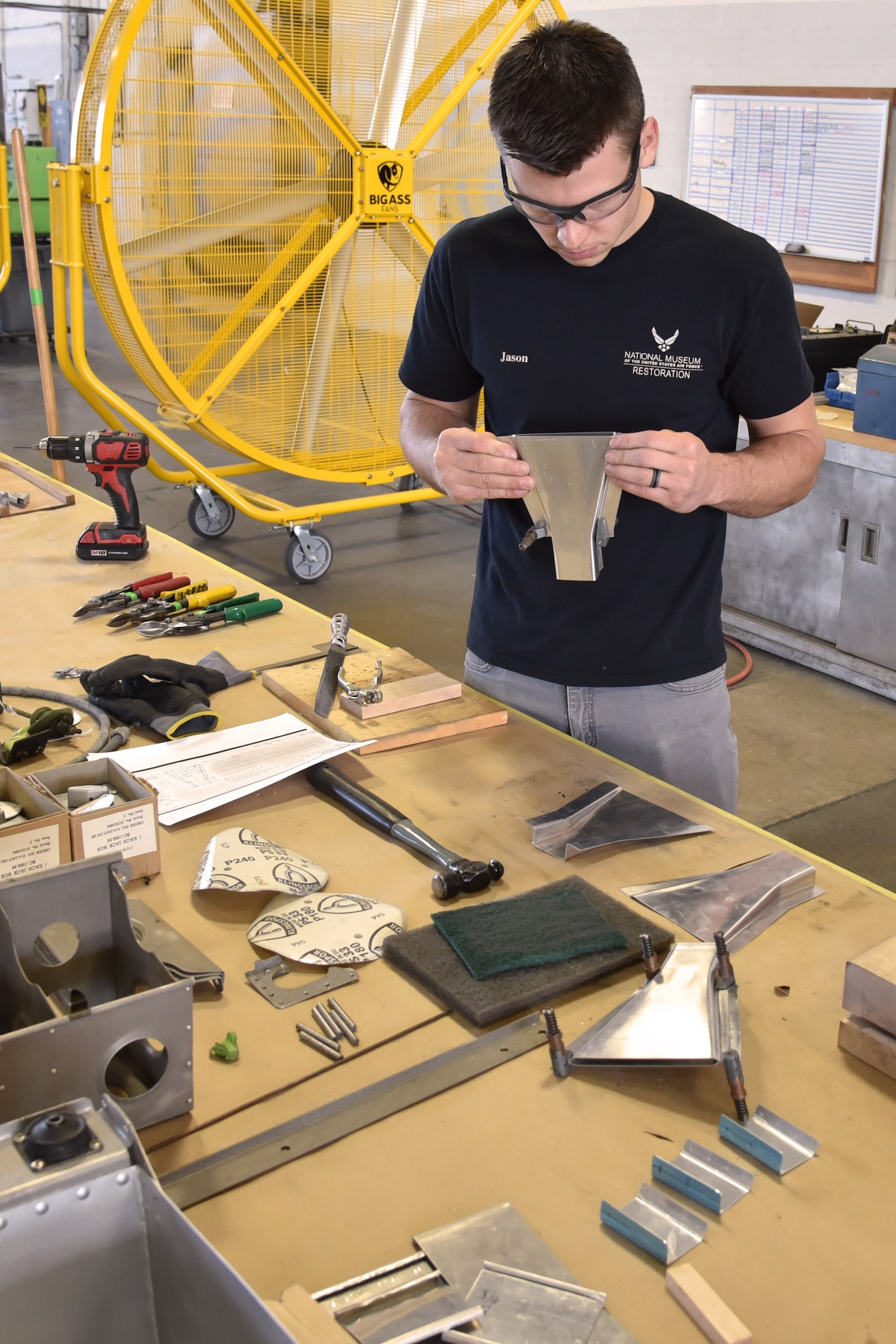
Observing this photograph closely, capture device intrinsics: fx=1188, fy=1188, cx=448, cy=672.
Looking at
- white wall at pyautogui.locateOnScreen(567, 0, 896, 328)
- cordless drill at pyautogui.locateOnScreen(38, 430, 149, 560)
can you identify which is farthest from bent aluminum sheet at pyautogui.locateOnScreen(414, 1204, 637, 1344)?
white wall at pyautogui.locateOnScreen(567, 0, 896, 328)

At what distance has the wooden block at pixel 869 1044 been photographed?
96 cm

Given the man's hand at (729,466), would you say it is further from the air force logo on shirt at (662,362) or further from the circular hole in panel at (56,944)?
the circular hole in panel at (56,944)

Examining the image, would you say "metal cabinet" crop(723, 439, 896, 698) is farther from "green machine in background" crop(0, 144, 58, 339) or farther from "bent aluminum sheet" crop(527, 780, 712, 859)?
"green machine in background" crop(0, 144, 58, 339)

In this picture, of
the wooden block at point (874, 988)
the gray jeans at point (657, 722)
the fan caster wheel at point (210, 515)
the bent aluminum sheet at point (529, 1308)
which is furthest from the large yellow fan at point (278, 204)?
the bent aluminum sheet at point (529, 1308)

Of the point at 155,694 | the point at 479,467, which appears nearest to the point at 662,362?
the point at 479,467

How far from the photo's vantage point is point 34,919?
969mm

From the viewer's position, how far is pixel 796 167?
545 cm

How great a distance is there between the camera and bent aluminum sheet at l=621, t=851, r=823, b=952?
45.1 inches

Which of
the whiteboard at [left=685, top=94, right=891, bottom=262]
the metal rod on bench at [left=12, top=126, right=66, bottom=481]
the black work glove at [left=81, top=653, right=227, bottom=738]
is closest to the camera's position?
the black work glove at [left=81, top=653, right=227, bottom=738]

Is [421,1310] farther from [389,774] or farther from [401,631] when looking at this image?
[401,631]

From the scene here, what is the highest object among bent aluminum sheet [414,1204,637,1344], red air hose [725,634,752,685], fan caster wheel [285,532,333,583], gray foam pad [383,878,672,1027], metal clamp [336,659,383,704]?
metal clamp [336,659,383,704]

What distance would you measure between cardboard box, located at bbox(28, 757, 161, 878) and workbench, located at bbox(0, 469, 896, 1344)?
A: 43 millimetres

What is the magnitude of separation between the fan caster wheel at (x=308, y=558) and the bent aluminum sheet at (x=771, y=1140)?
348 centimetres

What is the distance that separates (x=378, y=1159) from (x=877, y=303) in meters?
5.17
